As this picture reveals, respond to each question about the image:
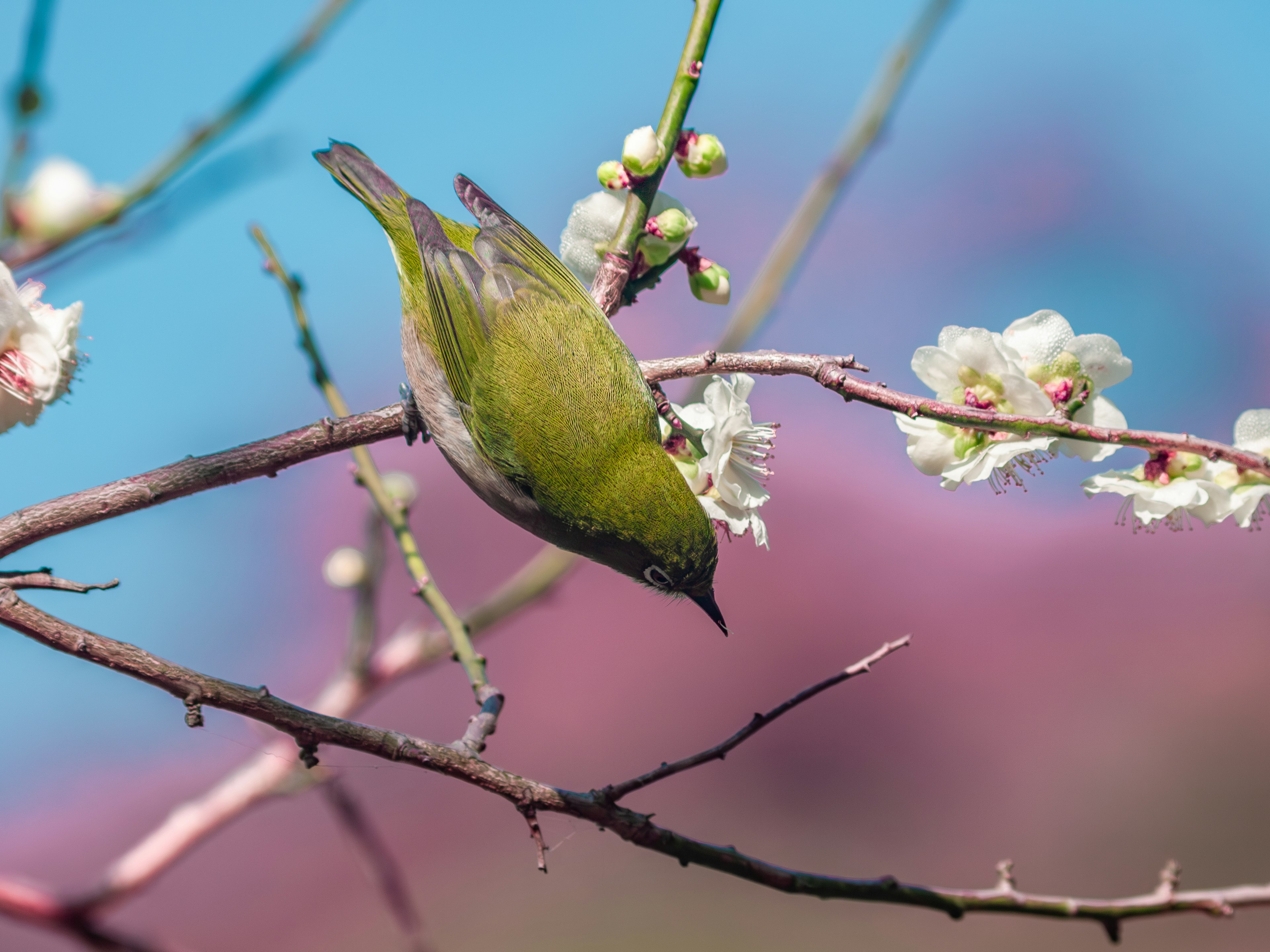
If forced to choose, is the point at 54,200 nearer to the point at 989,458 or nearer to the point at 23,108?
the point at 23,108

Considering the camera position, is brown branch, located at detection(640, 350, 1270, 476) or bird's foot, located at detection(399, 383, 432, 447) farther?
bird's foot, located at detection(399, 383, 432, 447)

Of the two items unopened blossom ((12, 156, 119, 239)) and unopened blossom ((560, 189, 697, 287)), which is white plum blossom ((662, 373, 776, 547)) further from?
unopened blossom ((12, 156, 119, 239))

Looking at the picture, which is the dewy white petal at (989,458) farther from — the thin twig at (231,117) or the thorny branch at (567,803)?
the thin twig at (231,117)

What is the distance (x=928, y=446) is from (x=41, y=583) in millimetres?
1730

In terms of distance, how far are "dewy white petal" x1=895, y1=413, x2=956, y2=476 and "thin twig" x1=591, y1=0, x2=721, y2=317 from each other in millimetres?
791

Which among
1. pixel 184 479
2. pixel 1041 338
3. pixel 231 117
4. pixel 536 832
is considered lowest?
pixel 536 832

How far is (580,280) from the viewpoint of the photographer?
2.60 m

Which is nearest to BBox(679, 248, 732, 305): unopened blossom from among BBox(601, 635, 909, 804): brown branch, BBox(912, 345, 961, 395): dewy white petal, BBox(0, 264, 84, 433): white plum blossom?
BBox(912, 345, 961, 395): dewy white petal

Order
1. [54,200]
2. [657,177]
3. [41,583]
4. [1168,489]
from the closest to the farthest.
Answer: [41,583]
[1168,489]
[657,177]
[54,200]

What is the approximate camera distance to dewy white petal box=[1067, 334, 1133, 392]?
6.17 ft

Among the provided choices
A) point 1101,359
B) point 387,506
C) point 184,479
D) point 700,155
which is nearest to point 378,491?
point 387,506

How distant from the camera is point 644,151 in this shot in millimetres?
2053

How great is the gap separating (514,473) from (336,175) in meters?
1.65

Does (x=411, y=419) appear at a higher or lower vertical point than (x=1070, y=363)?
higher
